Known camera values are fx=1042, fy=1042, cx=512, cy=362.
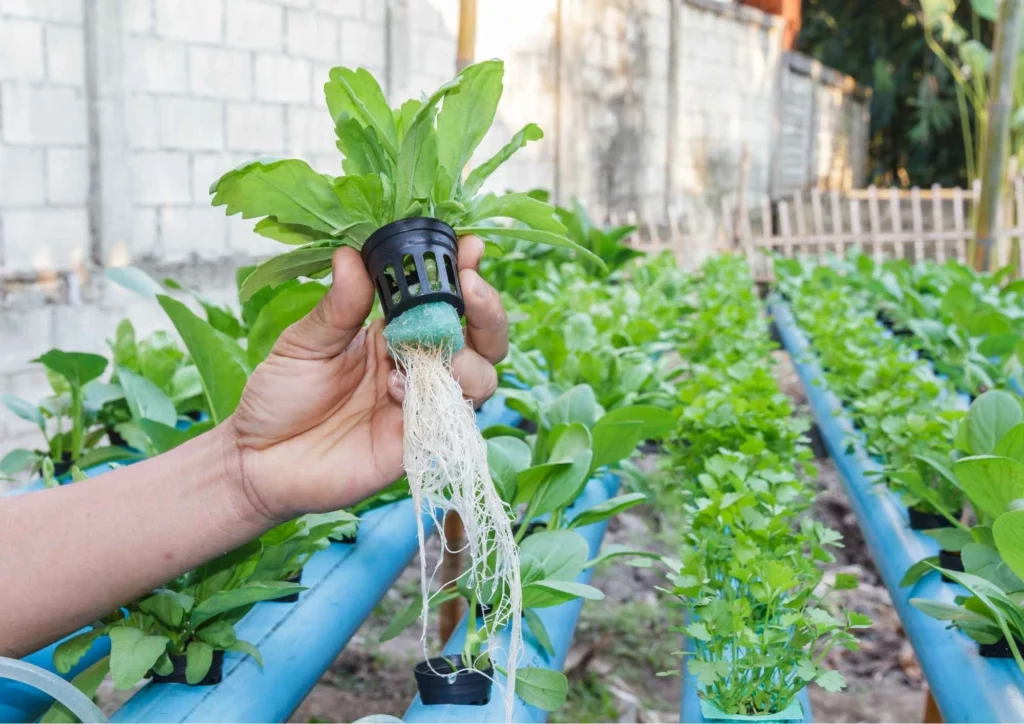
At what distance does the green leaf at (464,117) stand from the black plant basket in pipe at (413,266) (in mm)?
140

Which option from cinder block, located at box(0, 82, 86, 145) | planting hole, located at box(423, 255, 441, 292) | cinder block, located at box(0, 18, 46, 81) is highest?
cinder block, located at box(0, 18, 46, 81)

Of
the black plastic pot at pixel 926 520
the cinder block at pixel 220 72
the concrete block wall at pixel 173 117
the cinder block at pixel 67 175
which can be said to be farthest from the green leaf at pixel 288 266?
the cinder block at pixel 220 72

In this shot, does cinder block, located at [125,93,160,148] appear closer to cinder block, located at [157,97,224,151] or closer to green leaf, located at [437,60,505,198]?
cinder block, located at [157,97,224,151]

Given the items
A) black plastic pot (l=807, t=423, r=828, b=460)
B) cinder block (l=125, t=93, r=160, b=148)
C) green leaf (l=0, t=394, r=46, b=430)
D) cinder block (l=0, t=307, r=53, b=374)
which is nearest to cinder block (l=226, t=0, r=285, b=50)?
cinder block (l=125, t=93, r=160, b=148)

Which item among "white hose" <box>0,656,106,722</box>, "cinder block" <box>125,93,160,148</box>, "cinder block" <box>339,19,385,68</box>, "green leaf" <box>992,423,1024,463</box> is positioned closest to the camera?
"white hose" <box>0,656,106,722</box>

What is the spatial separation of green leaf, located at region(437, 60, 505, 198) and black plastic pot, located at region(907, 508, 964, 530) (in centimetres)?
105

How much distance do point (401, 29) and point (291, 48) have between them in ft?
2.85

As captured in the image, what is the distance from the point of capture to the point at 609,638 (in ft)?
Result: 10.3

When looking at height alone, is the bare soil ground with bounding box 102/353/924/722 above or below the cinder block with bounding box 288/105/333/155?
below

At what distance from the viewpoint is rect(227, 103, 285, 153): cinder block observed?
5004 millimetres

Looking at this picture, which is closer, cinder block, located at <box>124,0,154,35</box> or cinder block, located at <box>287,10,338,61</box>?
cinder block, located at <box>124,0,154,35</box>

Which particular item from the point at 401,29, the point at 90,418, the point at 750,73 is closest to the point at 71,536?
the point at 90,418

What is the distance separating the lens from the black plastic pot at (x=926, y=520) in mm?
1735

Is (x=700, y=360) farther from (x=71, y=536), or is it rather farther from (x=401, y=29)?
(x=401, y=29)
